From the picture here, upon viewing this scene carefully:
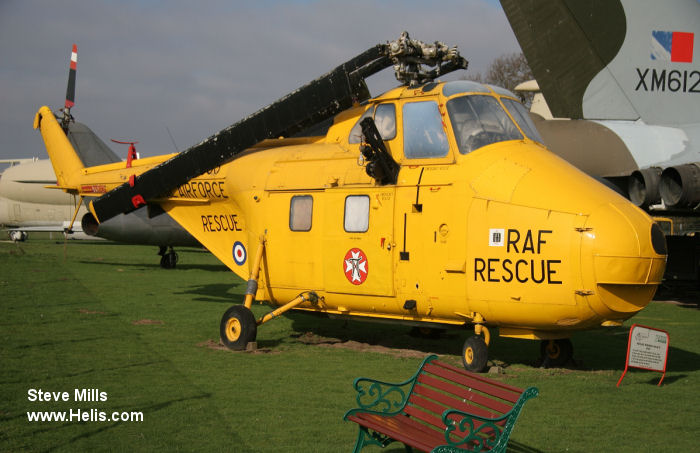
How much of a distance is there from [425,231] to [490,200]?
102cm

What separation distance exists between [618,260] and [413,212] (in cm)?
276

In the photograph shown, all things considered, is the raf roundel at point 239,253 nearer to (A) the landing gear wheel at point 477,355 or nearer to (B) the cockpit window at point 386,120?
(B) the cockpit window at point 386,120

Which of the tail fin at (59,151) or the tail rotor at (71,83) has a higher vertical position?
the tail rotor at (71,83)

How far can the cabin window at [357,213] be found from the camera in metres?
10.1

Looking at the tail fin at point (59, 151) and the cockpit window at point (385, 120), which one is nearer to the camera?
the cockpit window at point (385, 120)

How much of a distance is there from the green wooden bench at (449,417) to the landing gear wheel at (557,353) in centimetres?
430

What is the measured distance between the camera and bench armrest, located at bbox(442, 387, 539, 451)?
16.1 feet

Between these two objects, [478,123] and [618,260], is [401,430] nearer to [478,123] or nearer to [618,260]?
[618,260]

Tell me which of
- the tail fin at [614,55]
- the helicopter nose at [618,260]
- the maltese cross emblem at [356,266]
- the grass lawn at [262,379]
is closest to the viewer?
the grass lawn at [262,379]

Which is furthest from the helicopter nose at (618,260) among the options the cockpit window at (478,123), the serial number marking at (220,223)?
the serial number marking at (220,223)

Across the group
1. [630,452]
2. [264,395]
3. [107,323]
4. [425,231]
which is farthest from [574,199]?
[107,323]

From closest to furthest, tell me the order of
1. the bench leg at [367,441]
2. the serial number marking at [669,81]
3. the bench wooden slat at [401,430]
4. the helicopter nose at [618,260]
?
the bench wooden slat at [401,430], the bench leg at [367,441], the helicopter nose at [618,260], the serial number marking at [669,81]

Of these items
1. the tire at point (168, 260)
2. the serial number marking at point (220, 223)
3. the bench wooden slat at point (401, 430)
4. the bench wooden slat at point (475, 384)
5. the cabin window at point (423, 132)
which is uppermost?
the cabin window at point (423, 132)

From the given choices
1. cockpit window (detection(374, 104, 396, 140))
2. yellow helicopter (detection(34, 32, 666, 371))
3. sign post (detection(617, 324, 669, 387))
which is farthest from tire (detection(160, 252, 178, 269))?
sign post (detection(617, 324, 669, 387))
